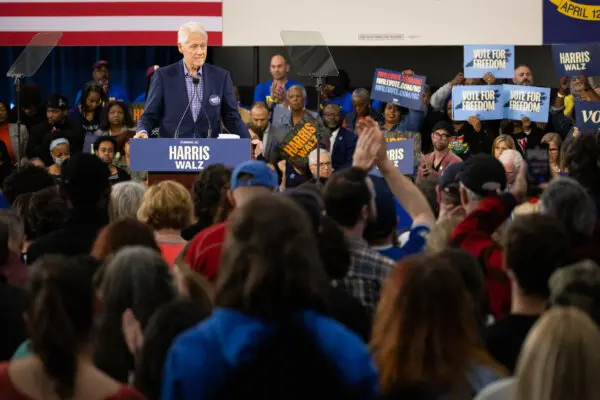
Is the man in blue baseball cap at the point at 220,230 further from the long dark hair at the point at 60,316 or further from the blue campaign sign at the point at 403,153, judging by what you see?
the blue campaign sign at the point at 403,153

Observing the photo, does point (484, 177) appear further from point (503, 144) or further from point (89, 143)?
point (89, 143)

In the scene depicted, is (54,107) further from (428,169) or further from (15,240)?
(15,240)

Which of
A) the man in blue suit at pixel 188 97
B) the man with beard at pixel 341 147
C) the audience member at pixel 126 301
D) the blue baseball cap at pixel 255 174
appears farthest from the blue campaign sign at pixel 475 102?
the audience member at pixel 126 301

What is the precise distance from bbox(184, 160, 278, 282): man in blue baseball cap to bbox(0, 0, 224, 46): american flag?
23.6ft

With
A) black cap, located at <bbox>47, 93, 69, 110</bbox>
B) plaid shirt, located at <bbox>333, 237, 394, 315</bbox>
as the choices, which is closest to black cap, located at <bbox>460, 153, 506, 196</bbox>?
plaid shirt, located at <bbox>333, 237, 394, 315</bbox>

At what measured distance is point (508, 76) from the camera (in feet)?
34.3

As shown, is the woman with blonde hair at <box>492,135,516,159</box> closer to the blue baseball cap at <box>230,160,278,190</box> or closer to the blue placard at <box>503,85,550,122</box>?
the blue placard at <box>503,85,550,122</box>

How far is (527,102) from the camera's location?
1028 cm

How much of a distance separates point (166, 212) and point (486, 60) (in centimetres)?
611

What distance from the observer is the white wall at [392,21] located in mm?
11227

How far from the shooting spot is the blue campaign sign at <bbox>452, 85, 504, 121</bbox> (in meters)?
10.2

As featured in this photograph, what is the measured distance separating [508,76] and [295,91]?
6.32ft

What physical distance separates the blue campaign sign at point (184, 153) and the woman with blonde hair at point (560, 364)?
4627mm

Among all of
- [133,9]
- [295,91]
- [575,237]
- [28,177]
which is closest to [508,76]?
[295,91]
